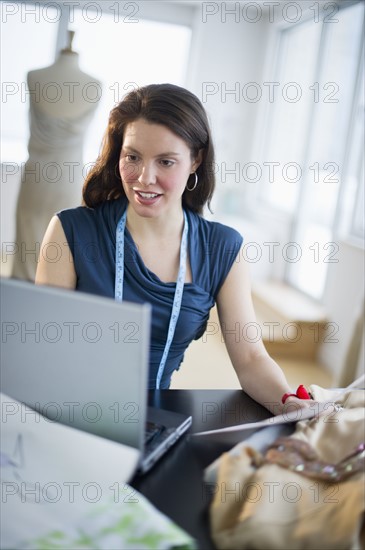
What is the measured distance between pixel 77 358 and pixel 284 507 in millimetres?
336

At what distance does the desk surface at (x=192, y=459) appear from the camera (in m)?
0.94

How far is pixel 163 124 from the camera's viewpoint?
5.32ft

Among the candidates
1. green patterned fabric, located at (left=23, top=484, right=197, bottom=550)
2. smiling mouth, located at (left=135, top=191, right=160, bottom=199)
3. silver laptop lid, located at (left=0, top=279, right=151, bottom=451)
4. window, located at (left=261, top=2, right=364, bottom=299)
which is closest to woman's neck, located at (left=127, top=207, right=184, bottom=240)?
smiling mouth, located at (left=135, top=191, right=160, bottom=199)

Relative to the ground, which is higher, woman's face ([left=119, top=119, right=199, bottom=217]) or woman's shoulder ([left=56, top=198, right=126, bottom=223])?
woman's face ([left=119, top=119, right=199, bottom=217])

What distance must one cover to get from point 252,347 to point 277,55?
5860 mm

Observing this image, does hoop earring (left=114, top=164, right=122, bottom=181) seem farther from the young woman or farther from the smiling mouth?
the smiling mouth

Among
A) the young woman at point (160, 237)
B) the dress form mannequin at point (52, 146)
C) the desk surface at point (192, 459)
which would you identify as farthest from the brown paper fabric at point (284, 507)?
the dress form mannequin at point (52, 146)

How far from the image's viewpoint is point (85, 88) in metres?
3.85

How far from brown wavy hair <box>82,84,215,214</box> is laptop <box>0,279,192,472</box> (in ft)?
2.73

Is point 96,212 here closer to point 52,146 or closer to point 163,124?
point 163,124

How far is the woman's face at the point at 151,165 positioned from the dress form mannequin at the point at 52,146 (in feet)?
7.81

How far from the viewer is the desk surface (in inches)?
36.9

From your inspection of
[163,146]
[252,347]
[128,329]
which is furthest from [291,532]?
[163,146]

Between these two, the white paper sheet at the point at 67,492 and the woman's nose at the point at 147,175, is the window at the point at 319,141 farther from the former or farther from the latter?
the white paper sheet at the point at 67,492
